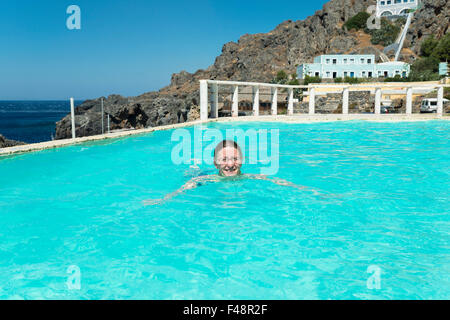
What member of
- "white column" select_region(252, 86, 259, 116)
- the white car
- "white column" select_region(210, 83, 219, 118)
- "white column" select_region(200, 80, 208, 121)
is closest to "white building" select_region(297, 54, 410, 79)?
the white car

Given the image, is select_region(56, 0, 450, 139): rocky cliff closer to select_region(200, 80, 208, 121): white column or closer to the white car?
the white car

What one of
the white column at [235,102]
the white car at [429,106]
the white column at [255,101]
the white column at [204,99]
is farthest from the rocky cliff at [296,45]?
the white column at [204,99]

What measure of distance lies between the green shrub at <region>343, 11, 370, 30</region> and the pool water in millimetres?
101885

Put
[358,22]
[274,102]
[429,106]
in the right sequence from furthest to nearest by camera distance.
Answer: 1. [358,22]
2. [429,106]
3. [274,102]

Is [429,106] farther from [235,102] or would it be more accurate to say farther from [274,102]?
[235,102]

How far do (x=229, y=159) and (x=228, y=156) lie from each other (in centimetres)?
6

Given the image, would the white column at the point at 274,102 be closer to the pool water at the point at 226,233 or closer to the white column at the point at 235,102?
the white column at the point at 235,102

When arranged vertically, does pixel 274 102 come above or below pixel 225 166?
above

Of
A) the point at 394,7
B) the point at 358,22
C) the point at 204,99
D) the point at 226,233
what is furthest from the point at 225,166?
the point at 394,7

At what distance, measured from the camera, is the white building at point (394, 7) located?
98.5m

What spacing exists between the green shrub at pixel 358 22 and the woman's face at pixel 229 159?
345ft

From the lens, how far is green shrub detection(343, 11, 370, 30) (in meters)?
99.6

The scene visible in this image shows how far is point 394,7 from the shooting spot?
102 metres
